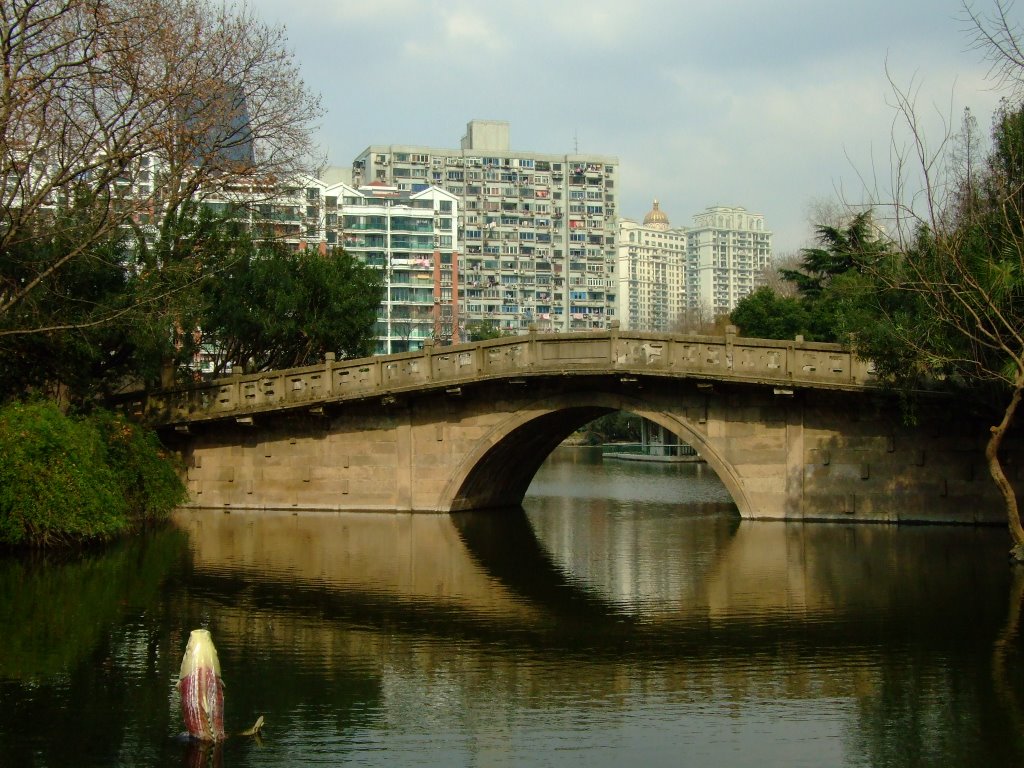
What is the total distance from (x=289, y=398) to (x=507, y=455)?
5777 millimetres

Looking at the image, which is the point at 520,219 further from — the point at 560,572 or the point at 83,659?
the point at 83,659

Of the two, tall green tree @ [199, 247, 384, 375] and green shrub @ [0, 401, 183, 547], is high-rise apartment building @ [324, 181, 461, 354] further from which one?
green shrub @ [0, 401, 183, 547]

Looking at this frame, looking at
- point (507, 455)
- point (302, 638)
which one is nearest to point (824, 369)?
point (507, 455)

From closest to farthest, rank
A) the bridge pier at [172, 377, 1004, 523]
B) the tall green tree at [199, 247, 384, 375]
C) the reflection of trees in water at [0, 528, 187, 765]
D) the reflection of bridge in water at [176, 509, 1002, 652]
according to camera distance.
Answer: the reflection of trees in water at [0, 528, 187, 765] → the reflection of bridge in water at [176, 509, 1002, 652] → the bridge pier at [172, 377, 1004, 523] → the tall green tree at [199, 247, 384, 375]

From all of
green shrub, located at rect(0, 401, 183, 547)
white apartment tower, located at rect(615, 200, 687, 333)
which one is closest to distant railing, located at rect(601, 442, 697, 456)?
green shrub, located at rect(0, 401, 183, 547)

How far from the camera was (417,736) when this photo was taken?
36.4 ft

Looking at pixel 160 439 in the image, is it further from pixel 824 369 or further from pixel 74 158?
pixel 824 369

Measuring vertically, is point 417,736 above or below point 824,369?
below

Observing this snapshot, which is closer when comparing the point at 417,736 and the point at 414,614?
the point at 417,736

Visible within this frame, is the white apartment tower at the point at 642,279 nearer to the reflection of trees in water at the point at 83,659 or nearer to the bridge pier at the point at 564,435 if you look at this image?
the bridge pier at the point at 564,435

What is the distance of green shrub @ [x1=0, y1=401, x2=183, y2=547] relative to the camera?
2298 cm

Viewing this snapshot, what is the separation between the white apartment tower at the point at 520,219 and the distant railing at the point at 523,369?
276 feet

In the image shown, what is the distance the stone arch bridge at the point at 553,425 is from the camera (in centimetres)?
2612

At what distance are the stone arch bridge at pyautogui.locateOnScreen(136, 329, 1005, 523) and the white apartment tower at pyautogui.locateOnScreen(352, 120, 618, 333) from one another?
83.6 metres
